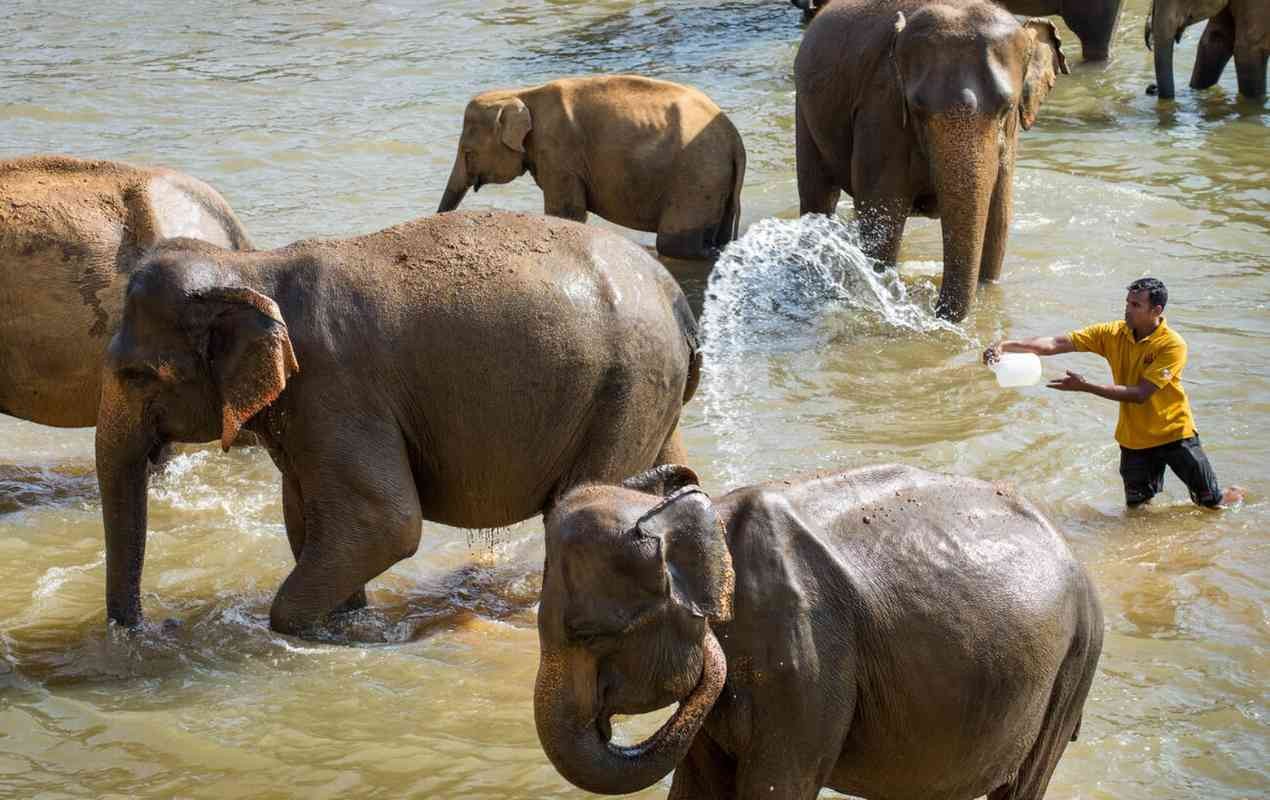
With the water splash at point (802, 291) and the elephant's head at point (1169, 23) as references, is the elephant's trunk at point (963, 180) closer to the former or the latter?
the water splash at point (802, 291)

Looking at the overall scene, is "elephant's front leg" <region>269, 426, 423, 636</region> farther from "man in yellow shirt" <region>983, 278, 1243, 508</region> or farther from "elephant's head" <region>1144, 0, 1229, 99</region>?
"elephant's head" <region>1144, 0, 1229, 99</region>

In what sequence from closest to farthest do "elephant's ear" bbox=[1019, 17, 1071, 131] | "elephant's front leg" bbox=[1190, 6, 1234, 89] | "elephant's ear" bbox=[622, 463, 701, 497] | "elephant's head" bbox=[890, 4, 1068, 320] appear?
"elephant's ear" bbox=[622, 463, 701, 497] < "elephant's head" bbox=[890, 4, 1068, 320] < "elephant's ear" bbox=[1019, 17, 1071, 131] < "elephant's front leg" bbox=[1190, 6, 1234, 89]

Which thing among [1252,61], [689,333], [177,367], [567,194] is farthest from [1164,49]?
[177,367]

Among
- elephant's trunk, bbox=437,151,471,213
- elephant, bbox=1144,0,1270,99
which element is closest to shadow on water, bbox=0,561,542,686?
elephant's trunk, bbox=437,151,471,213

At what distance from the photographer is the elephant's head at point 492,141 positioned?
341 inches

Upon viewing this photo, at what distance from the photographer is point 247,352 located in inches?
168

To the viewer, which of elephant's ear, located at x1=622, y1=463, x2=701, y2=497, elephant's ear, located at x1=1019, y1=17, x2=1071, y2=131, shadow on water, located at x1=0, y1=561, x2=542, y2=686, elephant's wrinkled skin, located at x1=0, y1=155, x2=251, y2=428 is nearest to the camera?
elephant's ear, located at x1=622, y1=463, x2=701, y2=497

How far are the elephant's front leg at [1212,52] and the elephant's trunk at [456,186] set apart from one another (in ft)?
22.0

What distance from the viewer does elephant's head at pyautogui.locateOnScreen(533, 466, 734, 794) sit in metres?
2.69

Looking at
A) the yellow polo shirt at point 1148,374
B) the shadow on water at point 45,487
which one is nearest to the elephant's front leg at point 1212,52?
the yellow polo shirt at point 1148,374

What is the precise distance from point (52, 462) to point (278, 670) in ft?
7.61

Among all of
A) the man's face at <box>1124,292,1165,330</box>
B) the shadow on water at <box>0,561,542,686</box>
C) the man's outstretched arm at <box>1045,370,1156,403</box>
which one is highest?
the man's face at <box>1124,292,1165,330</box>

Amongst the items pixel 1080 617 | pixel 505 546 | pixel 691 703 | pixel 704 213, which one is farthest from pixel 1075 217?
pixel 691 703

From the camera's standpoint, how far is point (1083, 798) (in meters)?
4.00
